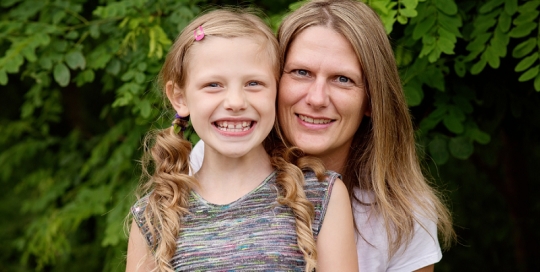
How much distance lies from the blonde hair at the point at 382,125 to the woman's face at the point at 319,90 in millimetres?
35

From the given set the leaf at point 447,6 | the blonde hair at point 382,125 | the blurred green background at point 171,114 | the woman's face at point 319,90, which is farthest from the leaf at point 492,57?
the woman's face at point 319,90

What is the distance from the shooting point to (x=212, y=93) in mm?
2043

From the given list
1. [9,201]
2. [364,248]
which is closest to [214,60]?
[364,248]

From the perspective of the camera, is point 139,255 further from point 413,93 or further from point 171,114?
point 413,93

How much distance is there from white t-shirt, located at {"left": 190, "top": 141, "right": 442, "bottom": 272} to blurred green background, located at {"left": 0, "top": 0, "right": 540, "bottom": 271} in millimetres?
591

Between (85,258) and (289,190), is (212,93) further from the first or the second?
(85,258)

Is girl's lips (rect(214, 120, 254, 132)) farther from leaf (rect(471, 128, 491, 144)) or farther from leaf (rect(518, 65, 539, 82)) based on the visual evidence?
leaf (rect(471, 128, 491, 144))

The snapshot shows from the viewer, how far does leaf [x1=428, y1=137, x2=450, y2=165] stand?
3100 millimetres

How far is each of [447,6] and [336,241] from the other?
115 cm

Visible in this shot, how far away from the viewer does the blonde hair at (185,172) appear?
81.8 inches

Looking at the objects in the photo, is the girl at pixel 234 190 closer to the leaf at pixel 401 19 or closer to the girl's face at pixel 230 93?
the girl's face at pixel 230 93

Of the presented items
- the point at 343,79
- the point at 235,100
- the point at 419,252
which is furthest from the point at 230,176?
the point at 419,252

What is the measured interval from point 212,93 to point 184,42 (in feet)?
0.71

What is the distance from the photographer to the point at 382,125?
2.45m
